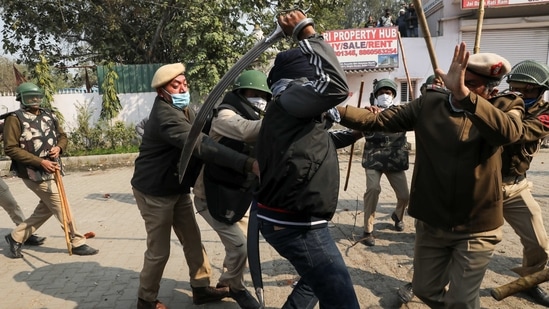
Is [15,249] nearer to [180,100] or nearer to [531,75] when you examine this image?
[180,100]

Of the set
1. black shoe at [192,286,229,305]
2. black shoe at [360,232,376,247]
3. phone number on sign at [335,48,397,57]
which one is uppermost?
phone number on sign at [335,48,397,57]

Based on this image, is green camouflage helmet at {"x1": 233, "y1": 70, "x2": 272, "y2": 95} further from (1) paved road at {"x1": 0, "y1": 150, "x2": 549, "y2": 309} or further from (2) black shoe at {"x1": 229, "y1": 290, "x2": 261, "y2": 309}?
(1) paved road at {"x1": 0, "y1": 150, "x2": 549, "y2": 309}

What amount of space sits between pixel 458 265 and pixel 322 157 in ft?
3.74

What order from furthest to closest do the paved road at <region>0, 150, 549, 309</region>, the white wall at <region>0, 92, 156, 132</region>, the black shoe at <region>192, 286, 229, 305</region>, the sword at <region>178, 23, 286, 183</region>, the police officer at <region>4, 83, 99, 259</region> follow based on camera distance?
the white wall at <region>0, 92, 156, 132</region>
the police officer at <region>4, 83, 99, 259</region>
the paved road at <region>0, 150, 549, 309</region>
the black shoe at <region>192, 286, 229, 305</region>
the sword at <region>178, 23, 286, 183</region>

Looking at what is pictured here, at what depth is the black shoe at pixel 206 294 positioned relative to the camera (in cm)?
363

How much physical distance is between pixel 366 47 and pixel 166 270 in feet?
37.2

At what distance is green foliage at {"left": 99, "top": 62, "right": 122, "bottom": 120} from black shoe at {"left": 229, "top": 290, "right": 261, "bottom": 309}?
34.7 ft

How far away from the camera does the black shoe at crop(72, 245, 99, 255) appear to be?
492 cm

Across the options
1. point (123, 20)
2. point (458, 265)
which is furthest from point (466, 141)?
point (123, 20)

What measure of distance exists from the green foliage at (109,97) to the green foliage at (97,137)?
0.26 m

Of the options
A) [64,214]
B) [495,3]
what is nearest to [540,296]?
[64,214]

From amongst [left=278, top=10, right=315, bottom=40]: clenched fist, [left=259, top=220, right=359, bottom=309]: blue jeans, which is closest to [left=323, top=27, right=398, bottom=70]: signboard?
[left=278, top=10, right=315, bottom=40]: clenched fist

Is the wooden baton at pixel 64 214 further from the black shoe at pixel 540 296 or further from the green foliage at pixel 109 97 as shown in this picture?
the green foliage at pixel 109 97

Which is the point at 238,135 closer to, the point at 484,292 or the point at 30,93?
the point at 484,292
